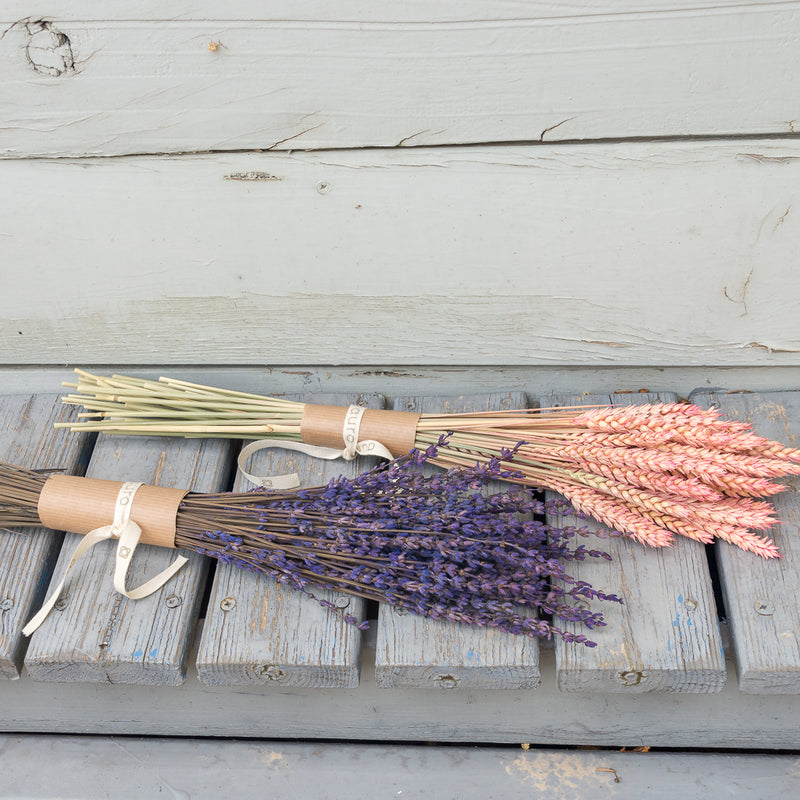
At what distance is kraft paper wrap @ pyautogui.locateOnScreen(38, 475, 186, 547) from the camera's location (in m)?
1.49

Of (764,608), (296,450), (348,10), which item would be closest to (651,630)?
(764,608)

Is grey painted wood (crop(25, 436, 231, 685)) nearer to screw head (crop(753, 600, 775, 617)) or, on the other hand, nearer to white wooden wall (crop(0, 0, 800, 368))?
white wooden wall (crop(0, 0, 800, 368))

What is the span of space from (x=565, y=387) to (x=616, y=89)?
0.72 meters

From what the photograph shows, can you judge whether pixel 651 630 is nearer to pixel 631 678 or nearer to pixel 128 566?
pixel 631 678

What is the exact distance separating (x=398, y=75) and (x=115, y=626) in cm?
118

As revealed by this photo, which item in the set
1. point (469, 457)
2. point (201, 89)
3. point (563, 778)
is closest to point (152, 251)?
point (201, 89)

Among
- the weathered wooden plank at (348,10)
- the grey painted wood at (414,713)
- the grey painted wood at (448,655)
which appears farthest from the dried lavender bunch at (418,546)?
the weathered wooden plank at (348,10)

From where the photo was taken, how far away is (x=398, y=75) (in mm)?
1358

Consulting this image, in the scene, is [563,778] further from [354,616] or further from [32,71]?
[32,71]

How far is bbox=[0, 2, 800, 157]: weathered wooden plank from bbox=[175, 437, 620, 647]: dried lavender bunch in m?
0.65

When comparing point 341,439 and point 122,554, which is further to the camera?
point 341,439

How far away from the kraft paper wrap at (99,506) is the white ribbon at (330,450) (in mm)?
176

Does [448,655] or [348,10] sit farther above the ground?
[348,10]

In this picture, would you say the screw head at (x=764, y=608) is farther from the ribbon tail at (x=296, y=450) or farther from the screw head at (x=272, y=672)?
the screw head at (x=272, y=672)
